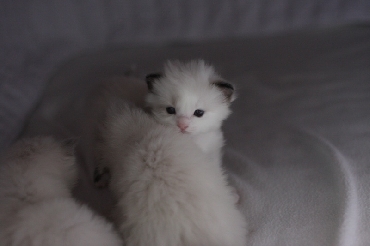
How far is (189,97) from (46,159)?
1.73 ft

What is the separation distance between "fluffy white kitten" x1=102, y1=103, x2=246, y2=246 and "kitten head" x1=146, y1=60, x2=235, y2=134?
0.27ft

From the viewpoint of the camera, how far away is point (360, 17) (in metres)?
2.05

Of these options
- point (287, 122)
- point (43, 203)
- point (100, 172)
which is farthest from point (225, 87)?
point (43, 203)

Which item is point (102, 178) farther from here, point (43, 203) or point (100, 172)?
point (43, 203)

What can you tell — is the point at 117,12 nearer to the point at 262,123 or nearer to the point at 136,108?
the point at 136,108

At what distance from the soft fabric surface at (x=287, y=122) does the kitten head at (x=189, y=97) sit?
0.26 meters

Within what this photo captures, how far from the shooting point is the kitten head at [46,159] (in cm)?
106

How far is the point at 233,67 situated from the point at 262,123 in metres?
0.49

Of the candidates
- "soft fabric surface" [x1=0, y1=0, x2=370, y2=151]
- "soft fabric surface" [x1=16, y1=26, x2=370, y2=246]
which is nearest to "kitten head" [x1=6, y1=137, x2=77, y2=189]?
"soft fabric surface" [x1=16, y1=26, x2=370, y2=246]

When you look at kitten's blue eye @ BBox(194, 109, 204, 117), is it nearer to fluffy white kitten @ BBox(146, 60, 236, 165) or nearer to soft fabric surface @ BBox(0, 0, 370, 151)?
fluffy white kitten @ BBox(146, 60, 236, 165)

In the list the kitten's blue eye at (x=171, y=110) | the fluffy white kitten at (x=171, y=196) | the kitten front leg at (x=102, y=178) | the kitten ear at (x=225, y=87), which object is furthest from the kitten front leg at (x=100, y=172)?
the kitten ear at (x=225, y=87)

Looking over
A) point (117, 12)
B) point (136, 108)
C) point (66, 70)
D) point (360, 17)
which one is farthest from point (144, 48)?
point (360, 17)

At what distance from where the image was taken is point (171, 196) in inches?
34.8

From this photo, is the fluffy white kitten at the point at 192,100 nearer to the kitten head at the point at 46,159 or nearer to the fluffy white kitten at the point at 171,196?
the fluffy white kitten at the point at 171,196
